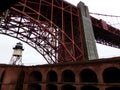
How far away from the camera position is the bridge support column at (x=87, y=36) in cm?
2141

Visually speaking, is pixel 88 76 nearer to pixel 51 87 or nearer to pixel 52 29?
pixel 51 87

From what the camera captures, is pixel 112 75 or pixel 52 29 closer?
pixel 112 75

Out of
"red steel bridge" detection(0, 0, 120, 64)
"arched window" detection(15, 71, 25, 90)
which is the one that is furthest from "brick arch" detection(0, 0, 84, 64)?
"arched window" detection(15, 71, 25, 90)

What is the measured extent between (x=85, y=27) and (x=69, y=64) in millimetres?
9696

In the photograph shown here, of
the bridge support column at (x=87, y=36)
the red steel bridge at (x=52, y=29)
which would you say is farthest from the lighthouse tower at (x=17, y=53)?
the bridge support column at (x=87, y=36)

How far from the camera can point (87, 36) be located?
2308cm

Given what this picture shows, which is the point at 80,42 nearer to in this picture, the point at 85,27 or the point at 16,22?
the point at 85,27

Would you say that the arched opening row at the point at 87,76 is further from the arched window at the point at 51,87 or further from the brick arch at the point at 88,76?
the arched window at the point at 51,87

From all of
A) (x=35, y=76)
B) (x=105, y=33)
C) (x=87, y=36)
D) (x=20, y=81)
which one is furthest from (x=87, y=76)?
(x=105, y=33)

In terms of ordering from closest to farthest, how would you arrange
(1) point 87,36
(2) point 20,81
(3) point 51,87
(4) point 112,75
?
(4) point 112,75 < (3) point 51,87 < (2) point 20,81 < (1) point 87,36

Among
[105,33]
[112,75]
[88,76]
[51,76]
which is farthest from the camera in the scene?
[105,33]

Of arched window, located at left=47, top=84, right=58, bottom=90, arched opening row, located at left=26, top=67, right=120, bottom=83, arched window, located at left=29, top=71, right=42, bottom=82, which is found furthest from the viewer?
arched window, located at left=29, top=71, right=42, bottom=82

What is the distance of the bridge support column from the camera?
21.4m

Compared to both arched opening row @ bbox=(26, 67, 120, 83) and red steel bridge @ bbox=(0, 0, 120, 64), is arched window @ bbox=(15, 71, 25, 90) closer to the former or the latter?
arched opening row @ bbox=(26, 67, 120, 83)
